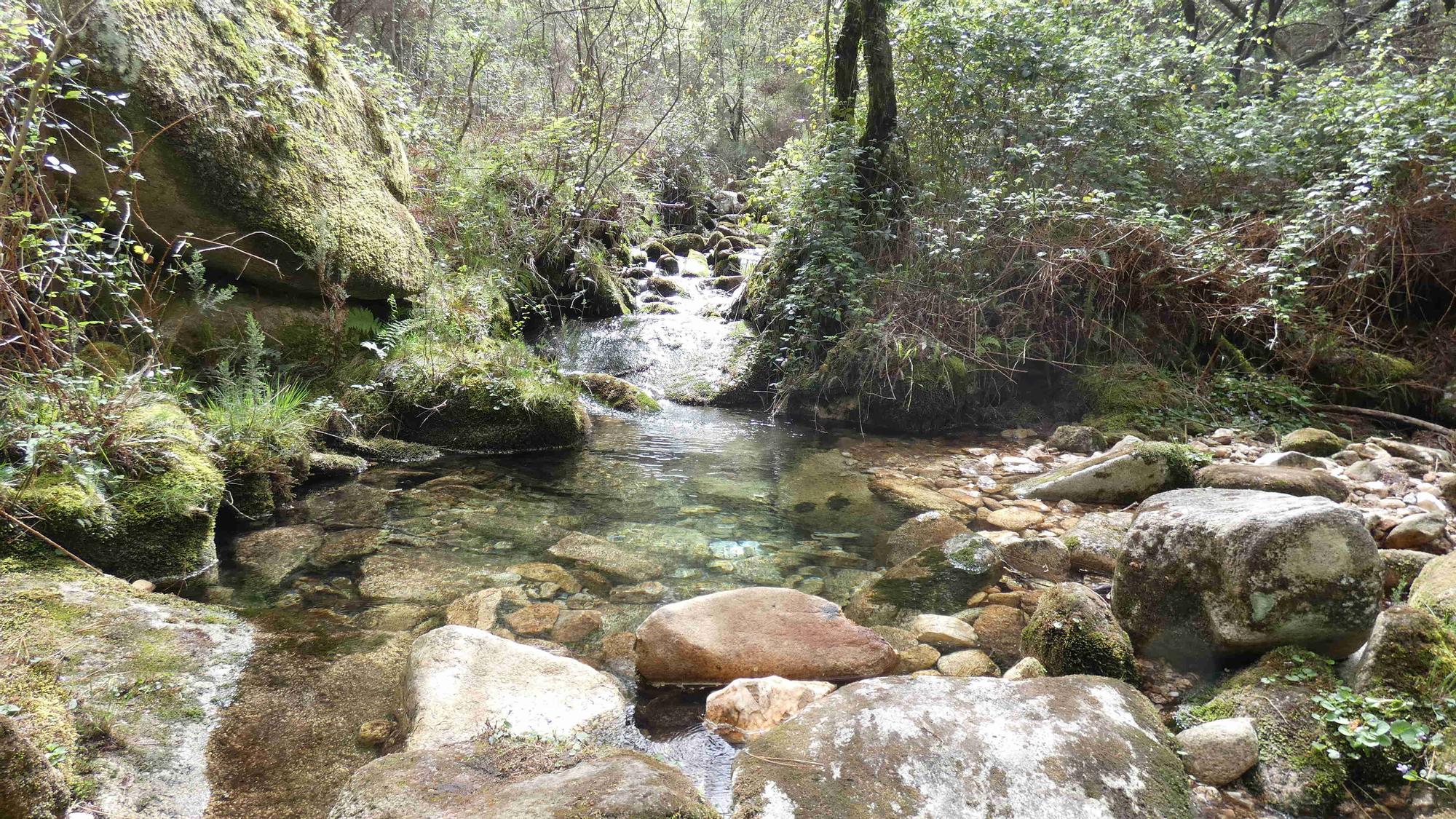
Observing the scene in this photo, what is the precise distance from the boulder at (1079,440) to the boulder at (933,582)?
2404 mm

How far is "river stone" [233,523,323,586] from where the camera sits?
315 cm

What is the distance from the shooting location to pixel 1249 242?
5746mm

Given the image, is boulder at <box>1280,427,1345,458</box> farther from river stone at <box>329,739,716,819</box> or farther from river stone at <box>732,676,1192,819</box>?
river stone at <box>329,739,716,819</box>

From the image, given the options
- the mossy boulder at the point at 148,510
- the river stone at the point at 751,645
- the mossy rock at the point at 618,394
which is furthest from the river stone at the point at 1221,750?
the mossy rock at the point at 618,394

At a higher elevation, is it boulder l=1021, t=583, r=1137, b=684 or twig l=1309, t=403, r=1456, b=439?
twig l=1309, t=403, r=1456, b=439

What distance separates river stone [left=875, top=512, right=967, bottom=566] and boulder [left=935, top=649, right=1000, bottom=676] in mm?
1026

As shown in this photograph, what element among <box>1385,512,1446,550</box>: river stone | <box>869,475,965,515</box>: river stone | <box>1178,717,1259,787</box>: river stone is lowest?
<box>869,475,965,515</box>: river stone

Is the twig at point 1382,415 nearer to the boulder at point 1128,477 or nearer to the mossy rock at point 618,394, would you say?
the boulder at point 1128,477

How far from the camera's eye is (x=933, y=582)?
3.27m

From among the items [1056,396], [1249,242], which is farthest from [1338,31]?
[1056,396]

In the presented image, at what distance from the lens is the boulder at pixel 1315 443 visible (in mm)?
4457

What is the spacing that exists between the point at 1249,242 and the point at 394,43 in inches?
463

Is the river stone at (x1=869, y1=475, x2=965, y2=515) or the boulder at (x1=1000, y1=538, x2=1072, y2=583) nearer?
the boulder at (x1=1000, y1=538, x2=1072, y2=583)

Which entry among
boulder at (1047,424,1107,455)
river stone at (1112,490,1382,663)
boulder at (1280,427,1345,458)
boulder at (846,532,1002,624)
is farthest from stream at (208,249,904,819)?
boulder at (1280,427,1345,458)
